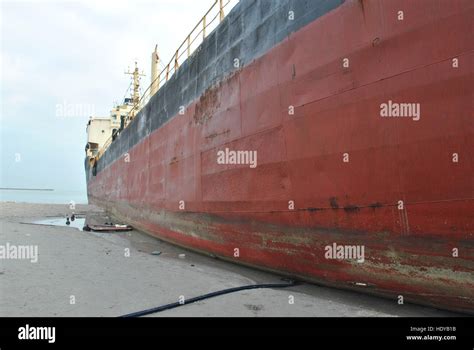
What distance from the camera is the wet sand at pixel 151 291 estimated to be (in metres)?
3.47

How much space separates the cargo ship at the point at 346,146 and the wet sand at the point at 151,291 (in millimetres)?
213

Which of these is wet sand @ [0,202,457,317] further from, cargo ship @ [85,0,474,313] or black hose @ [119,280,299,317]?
cargo ship @ [85,0,474,313]

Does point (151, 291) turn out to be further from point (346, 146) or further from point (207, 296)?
point (346, 146)

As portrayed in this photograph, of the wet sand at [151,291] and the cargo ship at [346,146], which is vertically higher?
the cargo ship at [346,146]

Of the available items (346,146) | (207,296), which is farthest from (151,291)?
(346,146)

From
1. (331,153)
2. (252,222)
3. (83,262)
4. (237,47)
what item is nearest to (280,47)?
(237,47)

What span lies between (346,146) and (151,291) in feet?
9.75

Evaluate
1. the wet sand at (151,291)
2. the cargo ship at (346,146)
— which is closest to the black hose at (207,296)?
the wet sand at (151,291)

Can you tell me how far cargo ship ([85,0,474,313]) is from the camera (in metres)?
3.06

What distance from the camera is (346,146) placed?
12.5 feet

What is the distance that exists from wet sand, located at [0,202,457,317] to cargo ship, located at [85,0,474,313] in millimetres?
213

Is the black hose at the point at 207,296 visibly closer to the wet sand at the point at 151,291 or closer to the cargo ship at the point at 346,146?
the wet sand at the point at 151,291
